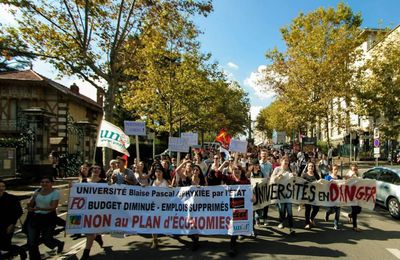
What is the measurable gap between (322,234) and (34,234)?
6023 millimetres

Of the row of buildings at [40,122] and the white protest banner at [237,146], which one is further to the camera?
the row of buildings at [40,122]

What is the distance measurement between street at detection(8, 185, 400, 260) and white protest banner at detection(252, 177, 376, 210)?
64cm

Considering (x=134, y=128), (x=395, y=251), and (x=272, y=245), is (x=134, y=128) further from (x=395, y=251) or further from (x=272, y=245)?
(x=395, y=251)

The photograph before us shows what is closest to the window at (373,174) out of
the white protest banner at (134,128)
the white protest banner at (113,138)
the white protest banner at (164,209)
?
the white protest banner at (164,209)

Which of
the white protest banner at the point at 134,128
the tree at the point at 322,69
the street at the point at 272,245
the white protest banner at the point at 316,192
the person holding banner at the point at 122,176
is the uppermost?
the tree at the point at 322,69

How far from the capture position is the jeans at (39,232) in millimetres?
6602

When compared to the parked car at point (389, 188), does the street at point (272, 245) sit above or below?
below

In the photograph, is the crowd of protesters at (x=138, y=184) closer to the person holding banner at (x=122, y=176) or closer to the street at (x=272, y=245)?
the person holding banner at (x=122, y=176)

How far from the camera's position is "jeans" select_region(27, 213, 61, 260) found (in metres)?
6.60

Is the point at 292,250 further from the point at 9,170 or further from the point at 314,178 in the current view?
the point at 9,170

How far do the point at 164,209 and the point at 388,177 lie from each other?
778 cm

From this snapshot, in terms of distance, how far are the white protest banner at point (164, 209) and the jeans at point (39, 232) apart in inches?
26.1

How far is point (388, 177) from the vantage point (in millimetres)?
12398

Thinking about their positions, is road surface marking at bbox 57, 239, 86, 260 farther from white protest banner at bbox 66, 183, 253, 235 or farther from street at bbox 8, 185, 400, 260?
white protest banner at bbox 66, 183, 253, 235
